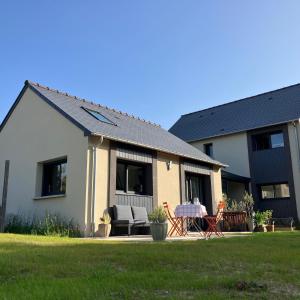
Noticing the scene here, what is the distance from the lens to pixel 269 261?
485 cm

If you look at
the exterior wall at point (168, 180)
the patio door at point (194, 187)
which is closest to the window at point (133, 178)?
the exterior wall at point (168, 180)

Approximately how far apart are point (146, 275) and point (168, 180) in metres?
10.4

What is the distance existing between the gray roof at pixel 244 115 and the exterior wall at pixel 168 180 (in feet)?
27.8

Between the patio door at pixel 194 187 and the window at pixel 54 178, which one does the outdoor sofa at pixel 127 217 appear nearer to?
Answer: the window at pixel 54 178

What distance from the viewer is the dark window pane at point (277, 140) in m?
20.5

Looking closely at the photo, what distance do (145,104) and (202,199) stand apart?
5.00m

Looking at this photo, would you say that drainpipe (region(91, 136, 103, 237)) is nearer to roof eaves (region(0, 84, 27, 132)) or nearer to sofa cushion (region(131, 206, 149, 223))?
sofa cushion (region(131, 206, 149, 223))

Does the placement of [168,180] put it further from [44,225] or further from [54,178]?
[44,225]

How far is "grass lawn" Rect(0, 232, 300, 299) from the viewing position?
296 cm

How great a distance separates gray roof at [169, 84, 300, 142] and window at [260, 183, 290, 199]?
3.49 m

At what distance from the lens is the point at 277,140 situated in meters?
20.7

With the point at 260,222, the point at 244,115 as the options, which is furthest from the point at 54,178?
the point at 244,115

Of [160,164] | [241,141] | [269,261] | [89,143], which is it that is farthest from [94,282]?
[241,141]

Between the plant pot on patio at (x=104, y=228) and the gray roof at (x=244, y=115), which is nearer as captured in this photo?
the plant pot on patio at (x=104, y=228)
